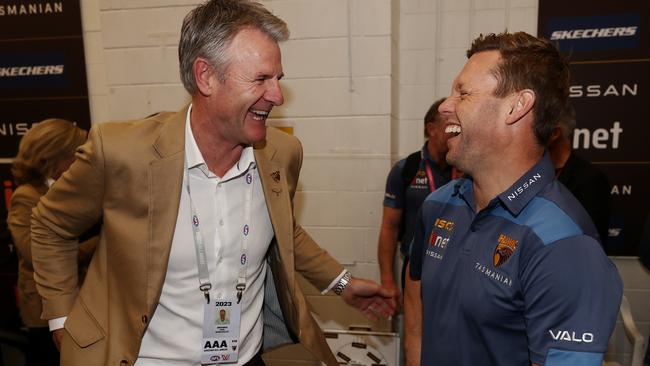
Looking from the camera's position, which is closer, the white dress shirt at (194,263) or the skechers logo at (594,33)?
the white dress shirt at (194,263)

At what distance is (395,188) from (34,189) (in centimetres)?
184

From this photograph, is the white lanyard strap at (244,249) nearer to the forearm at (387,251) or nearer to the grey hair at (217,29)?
the grey hair at (217,29)

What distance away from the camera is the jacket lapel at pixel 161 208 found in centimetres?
129

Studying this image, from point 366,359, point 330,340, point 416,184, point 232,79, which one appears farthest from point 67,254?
point 416,184

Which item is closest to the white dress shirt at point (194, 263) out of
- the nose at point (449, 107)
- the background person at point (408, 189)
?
the nose at point (449, 107)

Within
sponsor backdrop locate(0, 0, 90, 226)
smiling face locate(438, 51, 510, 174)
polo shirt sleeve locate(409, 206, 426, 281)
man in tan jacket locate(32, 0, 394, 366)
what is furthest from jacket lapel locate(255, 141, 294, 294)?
sponsor backdrop locate(0, 0, 90, 226)

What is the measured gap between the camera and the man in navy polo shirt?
3.22 ft

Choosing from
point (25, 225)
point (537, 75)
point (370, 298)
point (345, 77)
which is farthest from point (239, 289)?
point (345, 77)

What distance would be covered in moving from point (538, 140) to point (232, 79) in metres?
0.86

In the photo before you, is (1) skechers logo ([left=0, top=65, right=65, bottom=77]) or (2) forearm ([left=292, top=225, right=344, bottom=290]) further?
(1) skechers logo ([left=0, top=65, right=65, bottom=77])

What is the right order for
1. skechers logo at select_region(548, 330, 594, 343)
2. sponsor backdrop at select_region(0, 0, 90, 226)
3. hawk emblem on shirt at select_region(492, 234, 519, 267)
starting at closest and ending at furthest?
1. skechers logo at select_region(548, 330, 594, 343)
2. hawk emblem on shirt at select_region(492, 234, 519, 267)
3. sponsor backdrop at select_region(0, 0, 90, 226)

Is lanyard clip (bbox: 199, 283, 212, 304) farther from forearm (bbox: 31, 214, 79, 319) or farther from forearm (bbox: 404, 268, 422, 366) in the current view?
forearm (bbox: 404, 268, 422, 366)

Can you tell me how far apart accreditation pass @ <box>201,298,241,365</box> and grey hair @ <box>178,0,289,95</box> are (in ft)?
2.18

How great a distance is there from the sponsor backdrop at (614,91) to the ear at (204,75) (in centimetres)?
223
